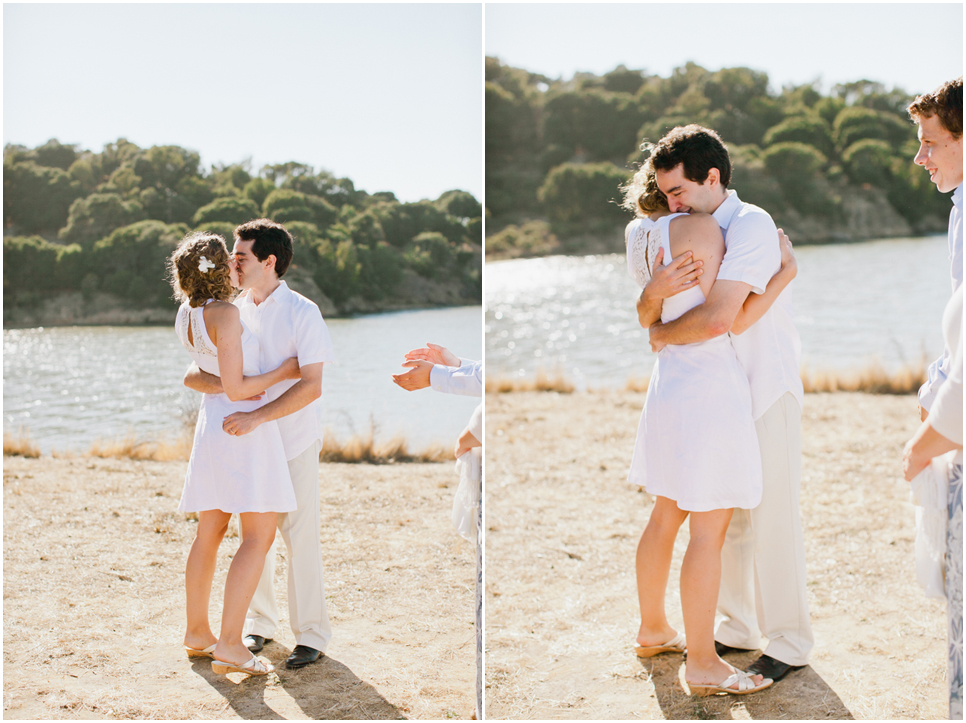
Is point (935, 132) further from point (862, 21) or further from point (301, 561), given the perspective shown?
point (862, 21)

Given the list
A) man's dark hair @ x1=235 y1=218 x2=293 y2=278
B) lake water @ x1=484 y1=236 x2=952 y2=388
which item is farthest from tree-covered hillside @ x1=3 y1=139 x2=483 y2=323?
man's dark hair @ x1=235 y1=218 x2=293 y2=278

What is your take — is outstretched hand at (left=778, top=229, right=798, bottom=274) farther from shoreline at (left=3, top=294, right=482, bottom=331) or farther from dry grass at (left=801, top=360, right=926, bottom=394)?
shoreline at (left=3, top=294, right=482, bottom=331)

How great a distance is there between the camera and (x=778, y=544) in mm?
2652

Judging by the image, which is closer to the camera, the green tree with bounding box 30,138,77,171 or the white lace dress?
the white lace dress

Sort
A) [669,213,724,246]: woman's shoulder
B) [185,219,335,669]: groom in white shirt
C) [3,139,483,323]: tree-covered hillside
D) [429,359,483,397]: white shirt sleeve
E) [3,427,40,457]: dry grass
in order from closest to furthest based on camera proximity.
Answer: [429,359,483,397]: white shirt sleeve, [669,213,724,246]: woman's shoulder, [185,219,335,669]: groom in white shirt, [3,427,40,457]: dry grass, [3,139,483,323]: tree-covered hillside

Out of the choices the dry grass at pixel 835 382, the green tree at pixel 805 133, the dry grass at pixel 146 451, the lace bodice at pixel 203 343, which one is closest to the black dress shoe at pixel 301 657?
the lace bodice at pixel 203 343

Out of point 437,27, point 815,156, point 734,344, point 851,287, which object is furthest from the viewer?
point 815,156

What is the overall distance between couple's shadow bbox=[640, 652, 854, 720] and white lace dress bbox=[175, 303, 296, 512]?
150cm

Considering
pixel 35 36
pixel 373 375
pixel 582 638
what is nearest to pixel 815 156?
pixel 373 375

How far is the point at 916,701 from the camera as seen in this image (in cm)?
265

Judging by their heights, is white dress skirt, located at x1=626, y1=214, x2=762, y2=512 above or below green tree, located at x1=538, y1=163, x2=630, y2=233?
below

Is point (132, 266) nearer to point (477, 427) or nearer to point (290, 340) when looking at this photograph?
point (290, 340)

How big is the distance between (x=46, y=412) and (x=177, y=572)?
12.4 m

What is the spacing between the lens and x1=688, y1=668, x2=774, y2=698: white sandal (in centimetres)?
258
